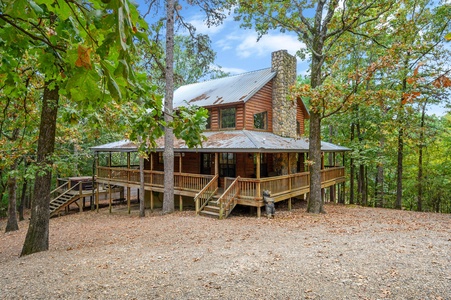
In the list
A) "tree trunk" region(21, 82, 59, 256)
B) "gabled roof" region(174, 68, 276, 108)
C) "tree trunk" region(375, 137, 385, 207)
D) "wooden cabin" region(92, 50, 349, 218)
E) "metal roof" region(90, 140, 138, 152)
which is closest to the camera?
"tree trunk" region(21, 82, 59, 256)

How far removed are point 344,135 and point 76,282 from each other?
22.6 meters

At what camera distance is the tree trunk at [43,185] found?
693cm

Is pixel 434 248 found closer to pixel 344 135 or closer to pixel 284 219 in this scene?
pixel 284 219

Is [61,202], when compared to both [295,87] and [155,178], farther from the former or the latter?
[295,87]

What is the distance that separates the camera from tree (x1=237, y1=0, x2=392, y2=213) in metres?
11.1

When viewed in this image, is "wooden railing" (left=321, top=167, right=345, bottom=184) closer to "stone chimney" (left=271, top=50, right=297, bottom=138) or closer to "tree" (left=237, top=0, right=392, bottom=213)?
"stone chimney" (left=271, top=50, right=297, bottom=138)

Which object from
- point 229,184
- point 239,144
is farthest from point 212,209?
point 239,144

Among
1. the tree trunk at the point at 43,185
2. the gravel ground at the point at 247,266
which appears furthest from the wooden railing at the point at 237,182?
the tree trunk at the point at 43,185

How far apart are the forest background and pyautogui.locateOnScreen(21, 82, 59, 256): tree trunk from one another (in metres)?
0.21

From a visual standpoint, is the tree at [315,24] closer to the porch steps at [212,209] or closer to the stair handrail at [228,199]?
the stair handrail at [228,199]

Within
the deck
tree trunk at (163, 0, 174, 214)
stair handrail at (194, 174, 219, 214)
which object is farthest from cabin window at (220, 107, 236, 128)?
stair handrail at (194, 174, 219, 214)

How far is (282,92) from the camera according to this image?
16.4 metres

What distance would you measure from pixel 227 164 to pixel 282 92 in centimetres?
555

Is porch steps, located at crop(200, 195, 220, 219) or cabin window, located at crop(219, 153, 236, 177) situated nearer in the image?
porch steps, located at crop(200, 195, 220, 219)
